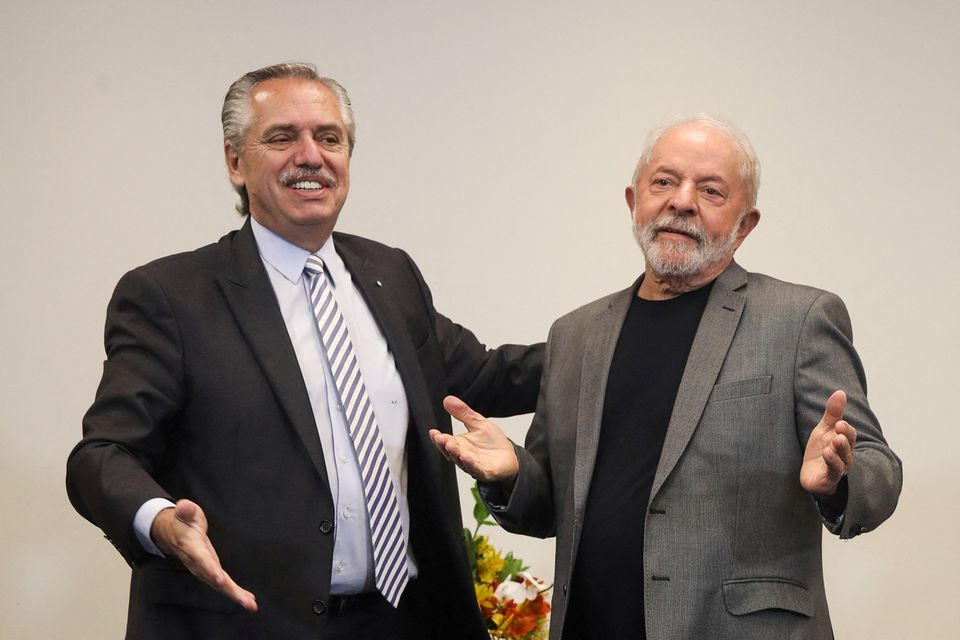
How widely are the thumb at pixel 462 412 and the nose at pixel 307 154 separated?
60 cm

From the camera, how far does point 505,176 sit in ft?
12.7

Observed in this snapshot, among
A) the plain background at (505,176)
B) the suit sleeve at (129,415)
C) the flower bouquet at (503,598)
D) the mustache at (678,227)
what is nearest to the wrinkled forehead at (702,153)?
the mustache at (678,227)

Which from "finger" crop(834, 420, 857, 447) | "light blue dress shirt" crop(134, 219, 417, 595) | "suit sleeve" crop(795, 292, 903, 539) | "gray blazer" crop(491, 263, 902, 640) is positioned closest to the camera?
"finger" crop(834, 420, 857, 447)

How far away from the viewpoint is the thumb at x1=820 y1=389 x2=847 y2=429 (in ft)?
6.50

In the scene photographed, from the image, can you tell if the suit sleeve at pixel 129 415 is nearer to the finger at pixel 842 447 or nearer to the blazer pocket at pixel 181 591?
the blazer pocket at pixel 181 591

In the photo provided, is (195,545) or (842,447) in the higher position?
(842,447)

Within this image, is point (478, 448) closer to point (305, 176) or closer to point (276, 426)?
point (276, 426)

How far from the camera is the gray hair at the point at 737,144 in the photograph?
8.12 ft

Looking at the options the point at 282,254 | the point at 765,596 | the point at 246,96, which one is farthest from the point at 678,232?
the point at 246,96

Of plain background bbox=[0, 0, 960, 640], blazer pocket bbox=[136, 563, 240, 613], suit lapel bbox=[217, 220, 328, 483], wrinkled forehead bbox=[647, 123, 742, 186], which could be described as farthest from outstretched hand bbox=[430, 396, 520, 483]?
plain background bbox=[0, 0, 960, 640]

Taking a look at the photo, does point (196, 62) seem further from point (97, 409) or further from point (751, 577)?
point (751, 577)

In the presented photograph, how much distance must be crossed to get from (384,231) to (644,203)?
1.50 meters

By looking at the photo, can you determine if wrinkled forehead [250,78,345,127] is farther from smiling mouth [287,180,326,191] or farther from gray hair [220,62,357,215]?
smiling mouth [287,180,326,191]

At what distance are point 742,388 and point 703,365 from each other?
3.6 inches
